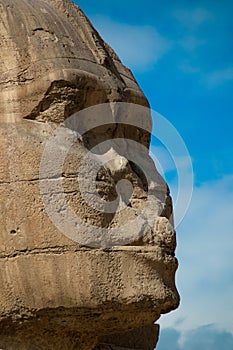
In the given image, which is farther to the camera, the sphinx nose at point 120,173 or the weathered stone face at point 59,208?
the sphinx nose at point 120,173

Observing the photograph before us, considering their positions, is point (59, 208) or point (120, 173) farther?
point (120, 173)

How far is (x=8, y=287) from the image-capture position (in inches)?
263

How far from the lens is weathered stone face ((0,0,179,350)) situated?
6648 mm

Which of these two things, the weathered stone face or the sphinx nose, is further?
the sphinx nose

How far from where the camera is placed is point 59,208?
6.68m

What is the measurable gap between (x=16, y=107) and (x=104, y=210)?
100 cm

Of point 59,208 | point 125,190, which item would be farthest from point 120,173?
point 59,208

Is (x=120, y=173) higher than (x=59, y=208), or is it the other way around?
(x=120, y=173)

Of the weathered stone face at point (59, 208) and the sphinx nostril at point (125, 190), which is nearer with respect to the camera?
the weathered stone face at point (59, 208)

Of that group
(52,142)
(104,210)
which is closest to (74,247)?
(104,210)

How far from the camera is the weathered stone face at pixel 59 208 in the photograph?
6648mm

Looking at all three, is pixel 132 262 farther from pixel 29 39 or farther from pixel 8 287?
pixel 29 39

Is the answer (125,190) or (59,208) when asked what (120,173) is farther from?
Answer: (59,208)

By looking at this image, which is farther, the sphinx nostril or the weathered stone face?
the sphinx nostril
